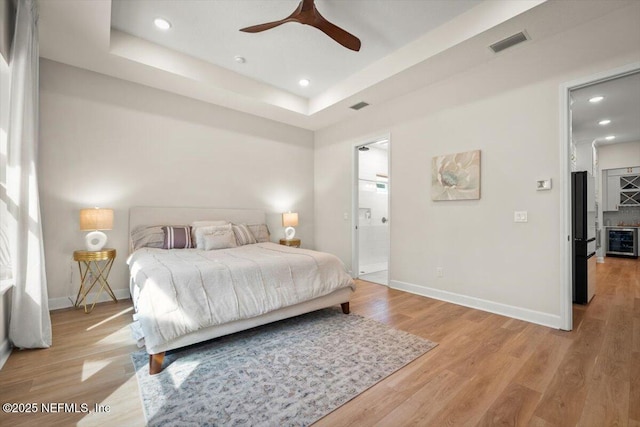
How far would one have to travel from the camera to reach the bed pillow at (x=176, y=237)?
366 cm

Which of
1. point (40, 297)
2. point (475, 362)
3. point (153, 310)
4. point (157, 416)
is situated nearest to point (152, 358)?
point (153, 310)

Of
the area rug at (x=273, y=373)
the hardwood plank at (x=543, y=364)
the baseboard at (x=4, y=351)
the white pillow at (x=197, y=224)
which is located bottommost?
the hardwood plank at (x=543, y=364)

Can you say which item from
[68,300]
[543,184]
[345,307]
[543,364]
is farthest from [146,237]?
[543,184]

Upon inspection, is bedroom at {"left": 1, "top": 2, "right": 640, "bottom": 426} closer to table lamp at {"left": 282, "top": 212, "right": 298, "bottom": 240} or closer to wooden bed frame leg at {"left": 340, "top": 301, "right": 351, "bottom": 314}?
table lamp at {"left": 282, "top": 212, "right": 298, "bottom": 240}

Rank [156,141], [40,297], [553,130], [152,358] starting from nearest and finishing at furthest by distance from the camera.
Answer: [152,358], [40,297], [553,130], [156,141]

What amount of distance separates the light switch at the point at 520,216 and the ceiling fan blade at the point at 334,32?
2391mm

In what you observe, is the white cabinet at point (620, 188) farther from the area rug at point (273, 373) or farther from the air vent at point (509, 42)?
the area rug at point (273, 373)

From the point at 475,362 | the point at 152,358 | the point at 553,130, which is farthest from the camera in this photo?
the point at 553,130

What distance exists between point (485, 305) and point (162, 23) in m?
4.65

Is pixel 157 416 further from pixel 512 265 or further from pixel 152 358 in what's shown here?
pixel 512 265

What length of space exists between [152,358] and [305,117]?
13.5ft

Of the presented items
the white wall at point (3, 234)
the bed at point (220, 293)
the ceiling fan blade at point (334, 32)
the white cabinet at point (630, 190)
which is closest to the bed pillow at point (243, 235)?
the bed at point (220, 293)

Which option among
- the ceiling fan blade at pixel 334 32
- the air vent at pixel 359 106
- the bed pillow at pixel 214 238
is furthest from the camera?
the air vent at pixel 359 106

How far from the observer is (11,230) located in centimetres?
211
